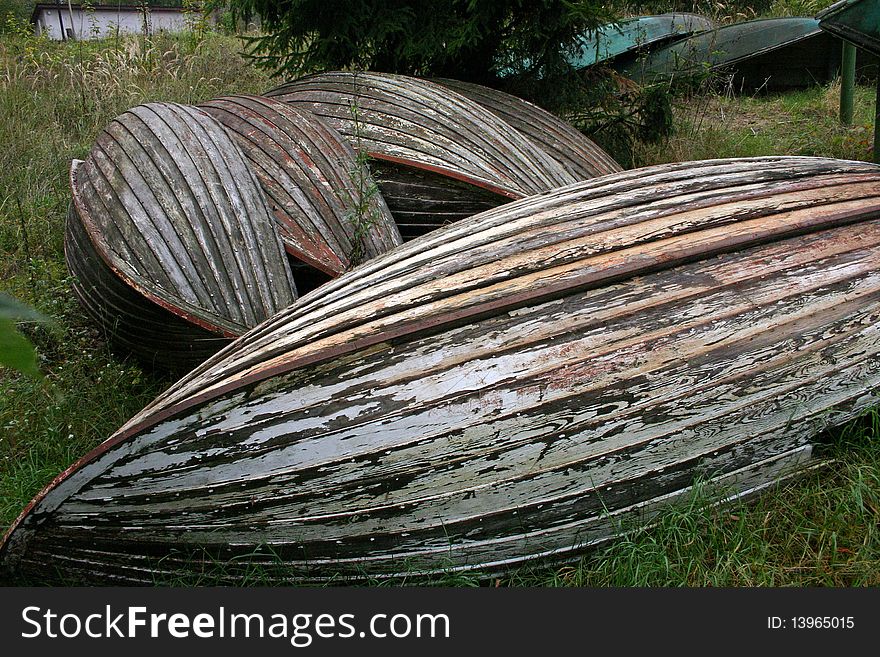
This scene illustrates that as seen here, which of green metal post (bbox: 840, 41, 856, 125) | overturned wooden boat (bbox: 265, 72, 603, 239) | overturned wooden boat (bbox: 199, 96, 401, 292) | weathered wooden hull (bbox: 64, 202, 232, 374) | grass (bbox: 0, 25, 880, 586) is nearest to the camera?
grass (bbox: 0, 25, 880, 586)

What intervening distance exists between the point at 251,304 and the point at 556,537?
4.38 ft

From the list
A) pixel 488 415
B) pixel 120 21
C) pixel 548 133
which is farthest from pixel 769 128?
pixel 120 21

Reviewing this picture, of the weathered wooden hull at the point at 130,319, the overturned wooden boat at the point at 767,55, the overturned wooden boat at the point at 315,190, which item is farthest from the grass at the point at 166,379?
the overturned wooden boat at the point at 315,190

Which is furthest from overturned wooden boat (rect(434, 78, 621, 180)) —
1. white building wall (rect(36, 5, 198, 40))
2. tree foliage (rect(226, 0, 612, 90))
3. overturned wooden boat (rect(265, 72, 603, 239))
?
white building wall (rect(36, 5, 198, 40))

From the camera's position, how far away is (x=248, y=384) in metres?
2.04

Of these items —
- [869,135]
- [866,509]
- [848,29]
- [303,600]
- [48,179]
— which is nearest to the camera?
[303,600]

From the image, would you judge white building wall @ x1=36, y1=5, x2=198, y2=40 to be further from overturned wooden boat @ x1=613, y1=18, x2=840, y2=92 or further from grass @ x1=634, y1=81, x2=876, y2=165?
grass @ x1=634, y1=81, x2=876, y2=165

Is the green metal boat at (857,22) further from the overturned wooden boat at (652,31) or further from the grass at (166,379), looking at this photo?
the overturned wooden boat at (652,31)

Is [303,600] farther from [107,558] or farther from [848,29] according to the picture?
[848,29]

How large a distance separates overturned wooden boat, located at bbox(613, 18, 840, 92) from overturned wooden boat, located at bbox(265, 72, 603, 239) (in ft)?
11.7

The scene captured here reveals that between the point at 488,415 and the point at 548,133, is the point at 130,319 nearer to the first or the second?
the point at 488,415

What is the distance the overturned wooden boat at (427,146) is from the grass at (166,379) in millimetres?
1268

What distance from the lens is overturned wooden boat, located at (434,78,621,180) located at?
426 cm

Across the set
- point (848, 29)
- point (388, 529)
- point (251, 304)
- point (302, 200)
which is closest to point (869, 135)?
point (848, 29)
